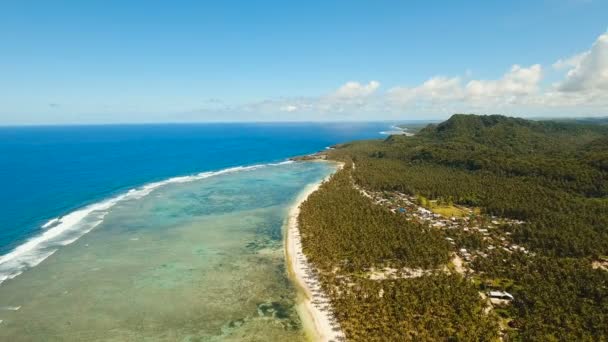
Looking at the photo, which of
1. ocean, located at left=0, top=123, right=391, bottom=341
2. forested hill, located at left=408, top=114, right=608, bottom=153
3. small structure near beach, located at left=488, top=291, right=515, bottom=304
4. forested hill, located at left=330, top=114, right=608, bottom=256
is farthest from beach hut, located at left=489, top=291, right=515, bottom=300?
forested hill, located at left=408, top=114, right=608, bottom=153

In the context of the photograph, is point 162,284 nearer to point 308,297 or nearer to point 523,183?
point 308,297

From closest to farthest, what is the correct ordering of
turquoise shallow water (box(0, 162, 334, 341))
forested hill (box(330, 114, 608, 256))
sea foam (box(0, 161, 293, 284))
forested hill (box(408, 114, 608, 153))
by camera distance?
turquoise shallow water (box(0, 162, 334, 341)) < sea foam (box(0, 161, 293, 284)) < forested hill (box(330, 114, 608, 256)) < forested hill (box(408, 114, 608, 153))

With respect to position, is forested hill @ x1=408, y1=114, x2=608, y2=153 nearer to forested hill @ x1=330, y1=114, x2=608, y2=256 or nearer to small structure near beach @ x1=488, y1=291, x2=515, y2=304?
forested hill @ x1=330, y1=114, x2=608, y2=256

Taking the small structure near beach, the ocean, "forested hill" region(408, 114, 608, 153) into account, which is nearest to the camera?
the ocean

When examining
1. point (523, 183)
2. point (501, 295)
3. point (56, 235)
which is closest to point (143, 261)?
point (56, 235)

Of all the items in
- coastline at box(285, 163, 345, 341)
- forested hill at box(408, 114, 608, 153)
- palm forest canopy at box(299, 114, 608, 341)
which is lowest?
coastline at box(285, 163, 345, 341)

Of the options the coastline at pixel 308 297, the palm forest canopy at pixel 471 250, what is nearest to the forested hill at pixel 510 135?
the palm forest canopy at pixel 471 250

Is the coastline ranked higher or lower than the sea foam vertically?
lower

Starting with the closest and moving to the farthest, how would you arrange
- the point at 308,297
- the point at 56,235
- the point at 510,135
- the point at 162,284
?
the point at 308,297, the point at 162,284, the point at 56,235, the point at 510,135

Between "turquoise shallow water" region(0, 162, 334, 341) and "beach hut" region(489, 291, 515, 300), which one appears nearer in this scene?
"turquoise shallow water" region(0, 162, 334, 341)
